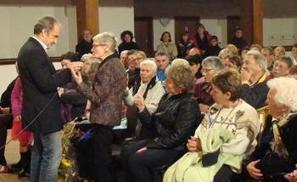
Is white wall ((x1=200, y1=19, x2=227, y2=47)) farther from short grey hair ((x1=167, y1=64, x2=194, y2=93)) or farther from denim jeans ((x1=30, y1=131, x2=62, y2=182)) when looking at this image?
denim jeans ((x1=30, y1=131, x2=62, y2=182))

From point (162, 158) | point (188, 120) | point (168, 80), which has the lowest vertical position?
point (162, 158)

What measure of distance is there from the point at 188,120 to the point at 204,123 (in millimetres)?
214

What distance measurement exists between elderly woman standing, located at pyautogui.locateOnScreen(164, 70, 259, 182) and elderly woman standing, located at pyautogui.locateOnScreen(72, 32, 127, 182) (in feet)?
2.44

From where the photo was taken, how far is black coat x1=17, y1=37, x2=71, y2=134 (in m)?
4.17

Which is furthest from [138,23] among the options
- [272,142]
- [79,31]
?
[272,142]

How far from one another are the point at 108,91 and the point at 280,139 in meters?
1.54

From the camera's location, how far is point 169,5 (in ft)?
47.0

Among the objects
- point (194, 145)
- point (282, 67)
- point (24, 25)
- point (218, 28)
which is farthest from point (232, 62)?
point (218, 28)

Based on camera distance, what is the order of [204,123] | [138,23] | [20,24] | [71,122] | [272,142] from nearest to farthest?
[272,142], [204,123], [71,122], [20,24], [138,23]

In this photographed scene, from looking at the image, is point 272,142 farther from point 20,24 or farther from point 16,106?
point 20,24

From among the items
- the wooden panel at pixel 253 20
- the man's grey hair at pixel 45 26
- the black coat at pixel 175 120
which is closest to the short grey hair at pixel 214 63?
the black coat at pixel 175 120

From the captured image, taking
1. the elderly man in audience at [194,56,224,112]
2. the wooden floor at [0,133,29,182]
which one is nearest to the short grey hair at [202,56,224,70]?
the elderly man in audience at [194,56,224,112]

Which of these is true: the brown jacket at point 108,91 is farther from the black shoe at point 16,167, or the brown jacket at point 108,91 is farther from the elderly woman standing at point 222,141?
the black shoe at point 16,167

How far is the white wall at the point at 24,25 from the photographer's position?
10.4m
